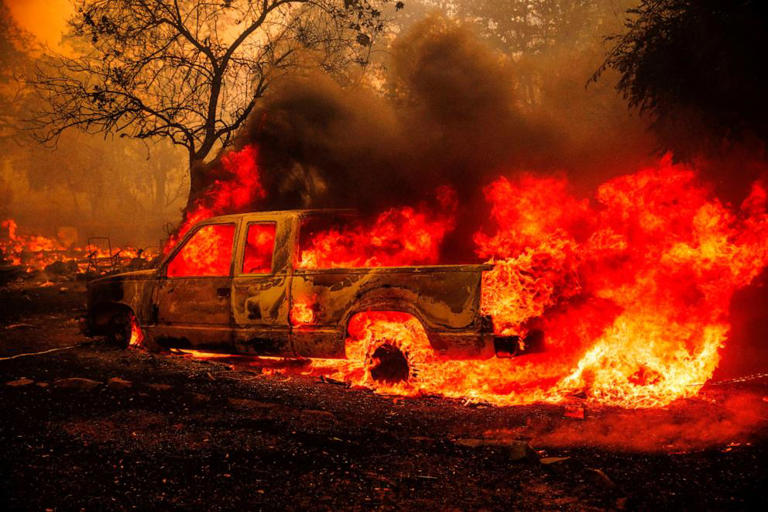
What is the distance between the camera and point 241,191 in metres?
10.7

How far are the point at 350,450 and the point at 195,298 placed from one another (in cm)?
293

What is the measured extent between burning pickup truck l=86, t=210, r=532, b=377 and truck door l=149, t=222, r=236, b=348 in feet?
0.04

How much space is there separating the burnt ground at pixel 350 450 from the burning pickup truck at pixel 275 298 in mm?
543

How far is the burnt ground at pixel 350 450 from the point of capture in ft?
9.62

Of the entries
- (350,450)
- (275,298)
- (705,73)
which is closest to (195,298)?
(275,298)

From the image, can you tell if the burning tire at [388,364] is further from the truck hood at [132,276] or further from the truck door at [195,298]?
the truck hood at [132,276]

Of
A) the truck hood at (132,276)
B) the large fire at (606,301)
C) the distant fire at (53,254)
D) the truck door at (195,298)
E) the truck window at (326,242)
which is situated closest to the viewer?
the large fire at (606,301)

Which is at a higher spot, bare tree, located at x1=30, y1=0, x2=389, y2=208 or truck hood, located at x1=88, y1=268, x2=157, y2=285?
bare tree, located at x1=30, y1=0, x2=389, y2=208

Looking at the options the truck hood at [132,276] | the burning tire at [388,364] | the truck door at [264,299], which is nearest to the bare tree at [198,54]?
the truck hood at [132,276]

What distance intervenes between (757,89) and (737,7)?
1.00 metres

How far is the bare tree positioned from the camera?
39.9 ft

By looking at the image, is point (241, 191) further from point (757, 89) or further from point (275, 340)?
point (757, 89)

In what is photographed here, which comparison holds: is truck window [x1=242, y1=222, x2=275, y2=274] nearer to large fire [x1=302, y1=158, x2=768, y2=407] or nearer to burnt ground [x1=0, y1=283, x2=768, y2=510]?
large fire [x1=302, y1=158, x2=768, y2=407]

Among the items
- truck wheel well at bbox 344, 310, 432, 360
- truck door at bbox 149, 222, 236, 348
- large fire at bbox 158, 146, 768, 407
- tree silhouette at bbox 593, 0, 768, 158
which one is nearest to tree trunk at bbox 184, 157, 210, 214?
truck door at bbox 149, 222, 236, 348
